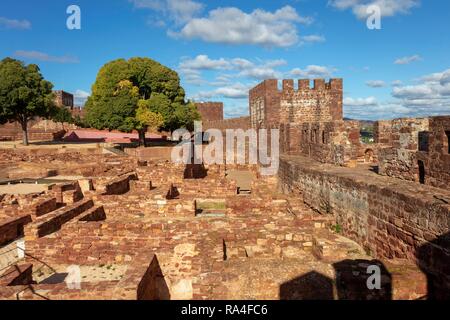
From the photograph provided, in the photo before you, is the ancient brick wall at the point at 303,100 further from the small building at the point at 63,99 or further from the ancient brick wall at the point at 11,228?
the small building at the point at 63,99

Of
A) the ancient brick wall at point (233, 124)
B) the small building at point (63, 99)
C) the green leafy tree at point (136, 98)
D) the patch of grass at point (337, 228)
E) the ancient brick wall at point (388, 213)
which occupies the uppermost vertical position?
the small building at point (63, 99)

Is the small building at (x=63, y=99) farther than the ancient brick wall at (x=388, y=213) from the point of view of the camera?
Yes

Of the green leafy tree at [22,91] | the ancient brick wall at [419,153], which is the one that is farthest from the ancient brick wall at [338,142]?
the green leafy tree at [22,91]

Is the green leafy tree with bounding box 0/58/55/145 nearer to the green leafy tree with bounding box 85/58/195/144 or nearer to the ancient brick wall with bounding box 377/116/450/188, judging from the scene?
the green leafy tree with bounding box 85/58/195/144

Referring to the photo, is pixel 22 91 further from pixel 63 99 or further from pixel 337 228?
pixel 63 99

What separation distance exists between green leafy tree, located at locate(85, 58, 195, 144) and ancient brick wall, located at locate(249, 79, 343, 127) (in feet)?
38.2

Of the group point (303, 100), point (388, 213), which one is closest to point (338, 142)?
point (388, 213)

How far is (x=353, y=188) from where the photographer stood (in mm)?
9125

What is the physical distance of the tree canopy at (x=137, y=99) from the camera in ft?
97.3

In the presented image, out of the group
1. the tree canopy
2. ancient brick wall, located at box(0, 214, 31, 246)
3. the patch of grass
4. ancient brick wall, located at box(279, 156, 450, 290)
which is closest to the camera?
ancient brick wall, located at box(279, 156, 450, 290)

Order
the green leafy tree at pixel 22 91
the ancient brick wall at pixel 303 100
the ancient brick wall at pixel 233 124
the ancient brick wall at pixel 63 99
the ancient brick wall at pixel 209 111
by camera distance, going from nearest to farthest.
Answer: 1. the ancient brick wall at pixel 303 100
2. the green leafy tree at pixel 22 91
3. the ancient brick wall at pixel 233 124
4. the ancient brick wall at pixel 209 111
5. the ancient brick wall at pixel 63 99

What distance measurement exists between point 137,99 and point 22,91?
890 cm

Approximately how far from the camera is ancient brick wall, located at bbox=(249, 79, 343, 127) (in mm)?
22297

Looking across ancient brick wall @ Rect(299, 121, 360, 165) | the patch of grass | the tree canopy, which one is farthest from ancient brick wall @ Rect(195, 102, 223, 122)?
the patch of grass
